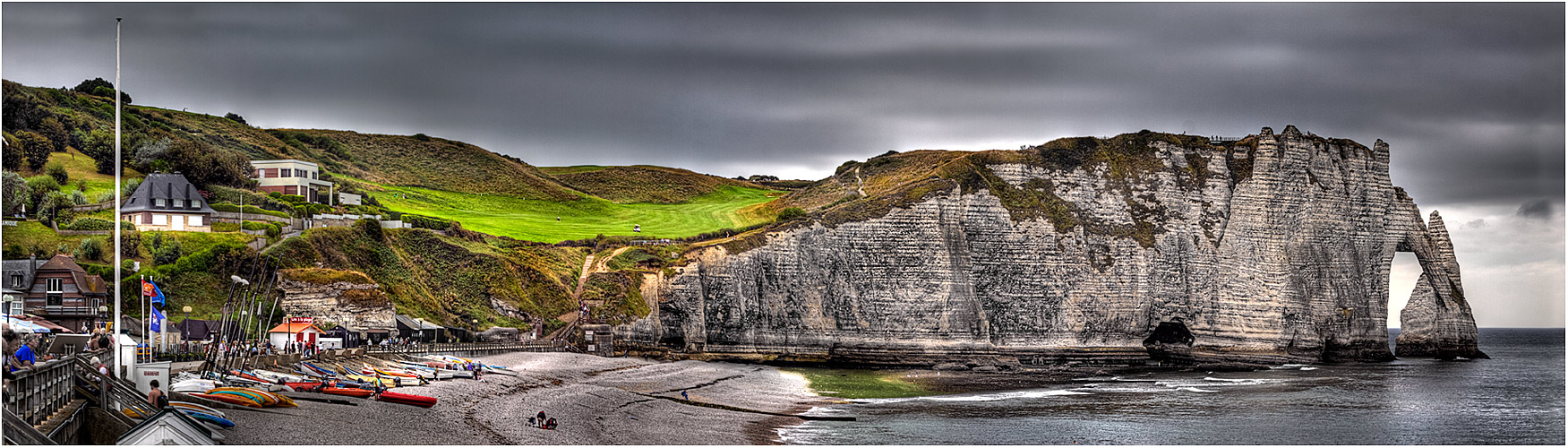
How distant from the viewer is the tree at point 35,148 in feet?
203

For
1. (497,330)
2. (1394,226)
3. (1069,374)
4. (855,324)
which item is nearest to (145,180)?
(497,330)

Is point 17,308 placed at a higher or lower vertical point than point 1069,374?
higher

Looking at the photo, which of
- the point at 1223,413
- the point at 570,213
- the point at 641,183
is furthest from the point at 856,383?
the point at 641,183

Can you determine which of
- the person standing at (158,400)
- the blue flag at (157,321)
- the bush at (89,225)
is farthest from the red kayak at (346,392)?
the bush at (89,225)

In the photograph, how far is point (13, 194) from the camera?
179ft

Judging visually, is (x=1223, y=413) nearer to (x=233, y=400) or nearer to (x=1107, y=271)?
(x=233, y=400)

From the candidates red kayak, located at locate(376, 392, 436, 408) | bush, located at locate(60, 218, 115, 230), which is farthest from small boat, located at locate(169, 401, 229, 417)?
bush, located at locate(60, 218, 115, 230)

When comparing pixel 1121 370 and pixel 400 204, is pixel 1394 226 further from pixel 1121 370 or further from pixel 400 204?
pixel 400 204

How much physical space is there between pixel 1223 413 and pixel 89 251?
46.0 meters

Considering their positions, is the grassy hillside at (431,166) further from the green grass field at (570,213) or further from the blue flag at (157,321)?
the blue flag at (157,321)

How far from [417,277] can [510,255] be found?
7526 millimetres

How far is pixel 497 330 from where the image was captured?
61469 mm

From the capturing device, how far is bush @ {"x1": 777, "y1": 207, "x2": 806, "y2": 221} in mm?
70125

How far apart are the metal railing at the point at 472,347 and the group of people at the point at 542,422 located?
17.5m
